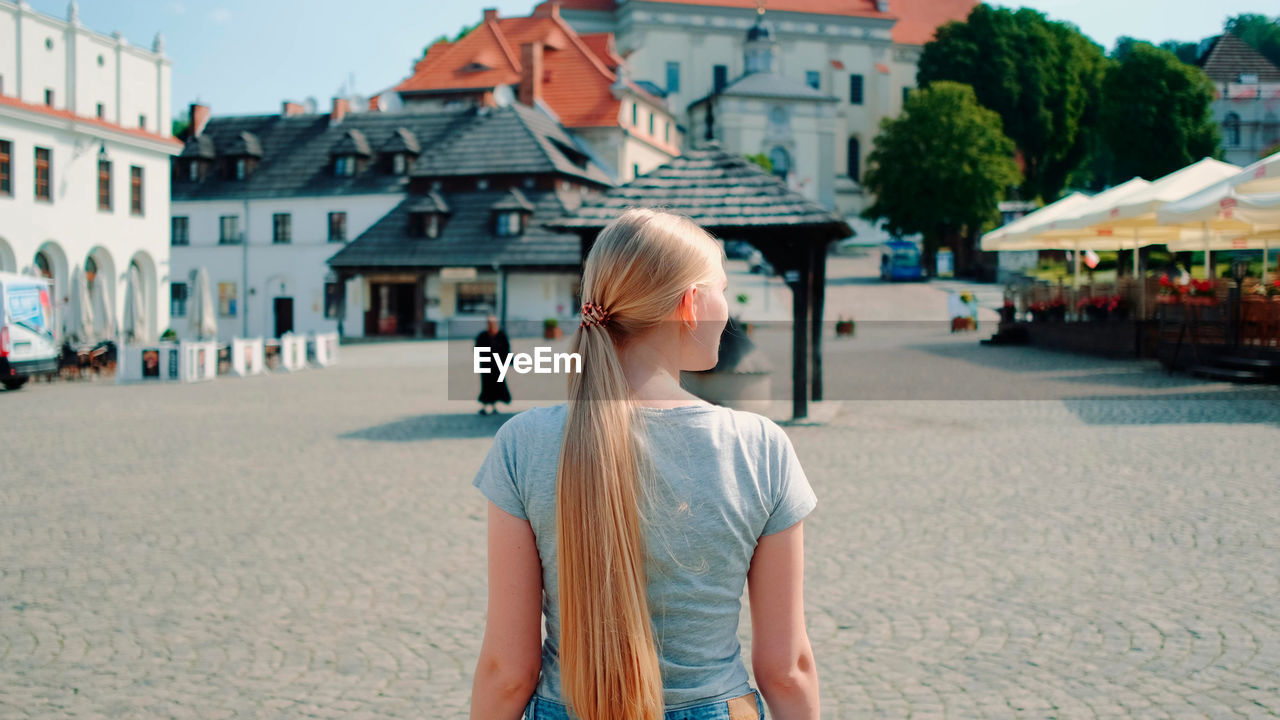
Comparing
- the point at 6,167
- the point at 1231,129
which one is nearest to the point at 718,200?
the point at 6,167

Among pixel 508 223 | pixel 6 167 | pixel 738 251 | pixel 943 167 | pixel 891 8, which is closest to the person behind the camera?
pixel 6 167

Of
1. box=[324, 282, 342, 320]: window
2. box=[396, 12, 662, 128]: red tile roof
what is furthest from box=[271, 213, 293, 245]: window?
box=[396, 12, 662, 128]: red tile roof

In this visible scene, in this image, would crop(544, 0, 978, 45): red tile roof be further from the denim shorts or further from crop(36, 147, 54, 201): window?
the denim shorts

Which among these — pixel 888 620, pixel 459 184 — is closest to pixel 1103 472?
pixel 888 620

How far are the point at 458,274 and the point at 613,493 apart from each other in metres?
47.3

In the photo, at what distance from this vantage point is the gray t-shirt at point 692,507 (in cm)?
199

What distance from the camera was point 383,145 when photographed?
54469 mm

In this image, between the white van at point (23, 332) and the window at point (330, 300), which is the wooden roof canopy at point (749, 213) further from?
the window at point (330, 300)

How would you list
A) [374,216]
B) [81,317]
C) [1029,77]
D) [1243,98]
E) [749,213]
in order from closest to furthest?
1. [749,213]
2. [81,317]
3. [374,216]
4. [1029,77]
5. [1243,98]

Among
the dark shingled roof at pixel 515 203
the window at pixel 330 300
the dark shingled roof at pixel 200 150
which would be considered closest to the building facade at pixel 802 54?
the dark shingled roof at pixel 200 150

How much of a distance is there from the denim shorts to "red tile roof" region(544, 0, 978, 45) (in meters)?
93.7

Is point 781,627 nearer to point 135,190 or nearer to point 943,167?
point 135,190

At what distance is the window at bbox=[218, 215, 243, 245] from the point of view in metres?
55.7

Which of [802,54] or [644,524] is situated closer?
[644,524]
